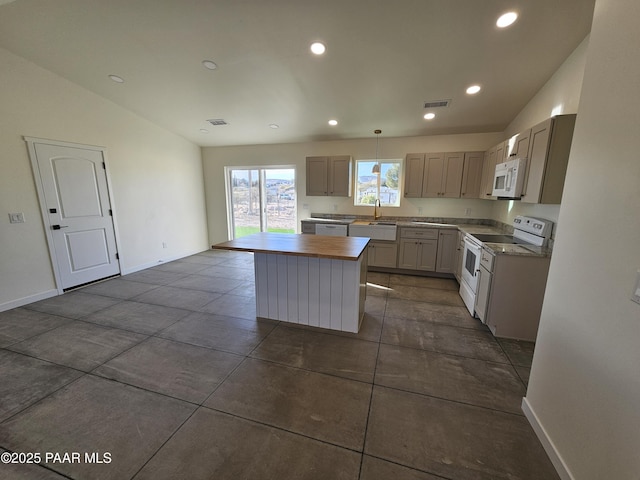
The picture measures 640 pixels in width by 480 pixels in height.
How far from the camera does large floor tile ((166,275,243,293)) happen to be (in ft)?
13.2

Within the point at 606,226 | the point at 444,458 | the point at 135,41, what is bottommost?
the point at 444,458

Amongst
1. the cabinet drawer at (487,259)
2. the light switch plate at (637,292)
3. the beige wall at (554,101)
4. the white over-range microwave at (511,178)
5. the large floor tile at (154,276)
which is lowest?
the large floor tile at (154,276)

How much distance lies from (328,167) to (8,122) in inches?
175

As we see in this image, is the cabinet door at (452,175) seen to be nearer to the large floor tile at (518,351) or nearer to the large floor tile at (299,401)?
the large floor tile at (518,351)

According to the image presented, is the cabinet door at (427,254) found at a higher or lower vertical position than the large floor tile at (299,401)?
higher

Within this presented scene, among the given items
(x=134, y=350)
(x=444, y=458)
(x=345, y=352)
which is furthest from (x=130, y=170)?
(x=444, y=458)

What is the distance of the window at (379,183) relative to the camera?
5.14 metres

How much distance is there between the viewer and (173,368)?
7.25 ft

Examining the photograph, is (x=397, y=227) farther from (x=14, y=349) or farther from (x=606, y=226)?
(x=14, y=349)

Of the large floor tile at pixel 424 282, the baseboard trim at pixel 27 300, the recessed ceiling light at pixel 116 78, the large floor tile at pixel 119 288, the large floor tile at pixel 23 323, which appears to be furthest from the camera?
the large floor tile at pixel 424 282

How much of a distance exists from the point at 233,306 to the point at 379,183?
A: 363 cm

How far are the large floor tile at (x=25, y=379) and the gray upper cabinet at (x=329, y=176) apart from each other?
4.27 m

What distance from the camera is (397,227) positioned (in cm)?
457

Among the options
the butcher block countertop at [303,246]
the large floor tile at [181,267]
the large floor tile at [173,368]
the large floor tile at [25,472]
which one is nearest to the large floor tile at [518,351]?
the butcher block countertop at [303,246]
